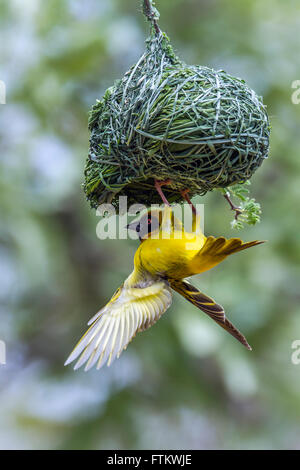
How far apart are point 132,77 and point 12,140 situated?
11.7 feet

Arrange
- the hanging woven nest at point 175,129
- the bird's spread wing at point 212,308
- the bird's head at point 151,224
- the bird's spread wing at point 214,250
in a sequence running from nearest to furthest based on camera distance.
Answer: the hanging woven nest at point 175,129 → the bird's spread wing at point 214,250 → the bird's spread wing at point 212,308 → the bird's head at point 151,224

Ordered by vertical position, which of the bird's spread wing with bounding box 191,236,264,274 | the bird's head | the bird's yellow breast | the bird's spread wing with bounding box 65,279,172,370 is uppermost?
the bird's head

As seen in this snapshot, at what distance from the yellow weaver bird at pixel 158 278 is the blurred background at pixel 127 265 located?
9.36 ft

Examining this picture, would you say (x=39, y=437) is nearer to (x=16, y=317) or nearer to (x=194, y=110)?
(x=16, y=317)

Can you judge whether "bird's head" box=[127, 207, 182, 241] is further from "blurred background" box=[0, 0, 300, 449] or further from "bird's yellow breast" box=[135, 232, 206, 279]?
"blurred background" box=[0, 0, 300, 449]

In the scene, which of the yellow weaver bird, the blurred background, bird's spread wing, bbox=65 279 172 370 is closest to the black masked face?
the yellow weaver bird

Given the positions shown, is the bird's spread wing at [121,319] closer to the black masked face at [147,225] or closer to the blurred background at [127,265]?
the black masked face at [147,225]

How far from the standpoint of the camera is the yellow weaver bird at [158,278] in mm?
2402

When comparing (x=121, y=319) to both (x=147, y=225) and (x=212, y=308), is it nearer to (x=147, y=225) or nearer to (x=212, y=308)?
(x=212, y=308)

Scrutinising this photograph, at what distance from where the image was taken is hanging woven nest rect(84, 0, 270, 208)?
219cm

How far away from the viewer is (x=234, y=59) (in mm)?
6141

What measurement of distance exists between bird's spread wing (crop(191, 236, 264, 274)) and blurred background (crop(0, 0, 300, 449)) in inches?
122

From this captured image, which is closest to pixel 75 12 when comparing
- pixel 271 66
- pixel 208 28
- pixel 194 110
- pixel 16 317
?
pixel 208 28

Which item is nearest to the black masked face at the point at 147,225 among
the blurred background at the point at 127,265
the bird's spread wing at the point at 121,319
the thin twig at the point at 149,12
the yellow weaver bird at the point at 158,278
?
the yellow weaver bird at the point at 158,278
